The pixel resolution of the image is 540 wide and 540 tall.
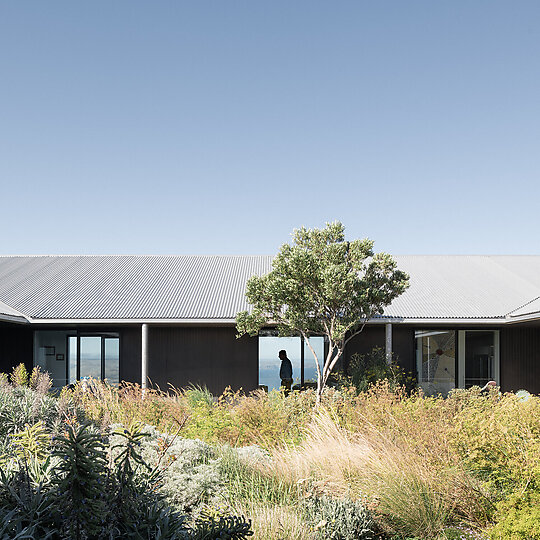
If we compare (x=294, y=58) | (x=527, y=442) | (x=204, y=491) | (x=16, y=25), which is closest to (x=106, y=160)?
(x=16, y=25)

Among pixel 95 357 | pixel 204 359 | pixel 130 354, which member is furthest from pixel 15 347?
pixel 204 359

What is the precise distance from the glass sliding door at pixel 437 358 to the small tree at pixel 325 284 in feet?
15.1

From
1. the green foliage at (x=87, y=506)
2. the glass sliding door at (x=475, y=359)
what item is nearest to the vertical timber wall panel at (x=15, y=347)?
the glass sliding door at (x=475, y=359)

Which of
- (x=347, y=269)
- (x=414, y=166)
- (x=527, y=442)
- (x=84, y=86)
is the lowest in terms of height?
(x=527, y=442)

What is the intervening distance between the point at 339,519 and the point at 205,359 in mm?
10433

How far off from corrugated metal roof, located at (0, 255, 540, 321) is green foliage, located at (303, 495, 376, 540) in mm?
8492

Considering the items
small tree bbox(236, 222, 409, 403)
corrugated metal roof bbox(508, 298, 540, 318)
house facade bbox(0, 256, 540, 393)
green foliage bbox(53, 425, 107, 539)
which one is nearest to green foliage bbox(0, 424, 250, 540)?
green foliage bbox(53, 425, 107, 539)

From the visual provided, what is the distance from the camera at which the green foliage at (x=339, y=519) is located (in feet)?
15.1

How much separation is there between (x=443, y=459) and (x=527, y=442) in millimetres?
874

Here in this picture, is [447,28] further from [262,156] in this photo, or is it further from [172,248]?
[172,248]

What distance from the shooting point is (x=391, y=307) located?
14.4 meters

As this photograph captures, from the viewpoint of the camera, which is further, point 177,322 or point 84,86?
point 177,322

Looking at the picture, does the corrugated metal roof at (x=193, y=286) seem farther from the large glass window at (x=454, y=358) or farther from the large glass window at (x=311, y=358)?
the large glass window at (x=311, y=358)

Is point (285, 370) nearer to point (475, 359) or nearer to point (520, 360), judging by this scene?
point (475, 359)
